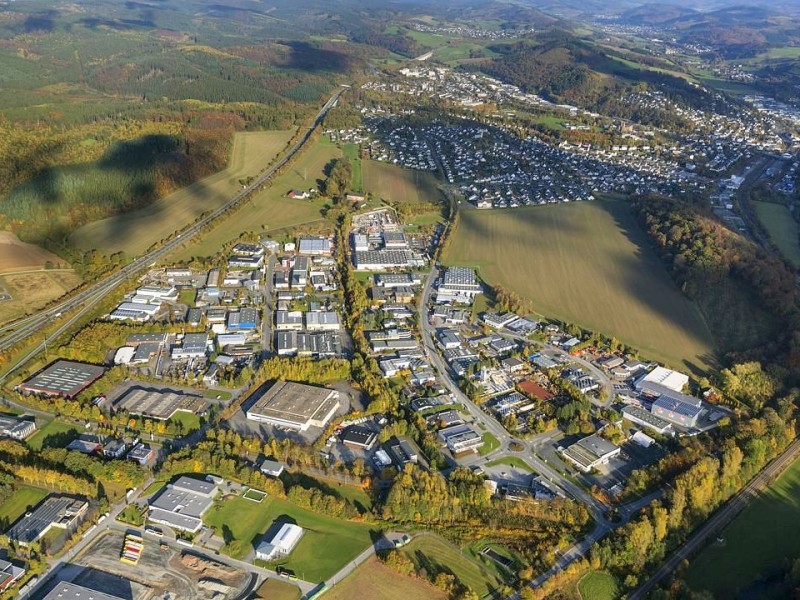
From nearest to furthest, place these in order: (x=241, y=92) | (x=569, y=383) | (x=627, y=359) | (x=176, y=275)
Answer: (x=569, y=383) < (x=627, y=359) < (x=176, y=275) < (x=241, y=92)

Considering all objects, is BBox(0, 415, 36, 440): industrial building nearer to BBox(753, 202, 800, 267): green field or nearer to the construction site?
the construction site

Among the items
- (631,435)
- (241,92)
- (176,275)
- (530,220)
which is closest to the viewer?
(631,435)

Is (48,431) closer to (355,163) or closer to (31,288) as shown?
(31,288)

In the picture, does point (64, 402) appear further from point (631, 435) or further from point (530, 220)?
point (530, 220)

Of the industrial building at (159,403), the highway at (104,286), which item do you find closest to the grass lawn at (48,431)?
the industrial building at (159,403)

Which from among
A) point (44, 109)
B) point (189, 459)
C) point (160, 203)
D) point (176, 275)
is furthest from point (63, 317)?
point (44, 109)

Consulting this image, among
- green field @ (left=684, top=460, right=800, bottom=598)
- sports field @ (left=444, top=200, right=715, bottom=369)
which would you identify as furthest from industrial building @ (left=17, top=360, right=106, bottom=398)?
green field @ (left=684, top=460, right=800, bottom=598)

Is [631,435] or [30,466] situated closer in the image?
[30,466]

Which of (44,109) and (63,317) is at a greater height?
(44,109)
